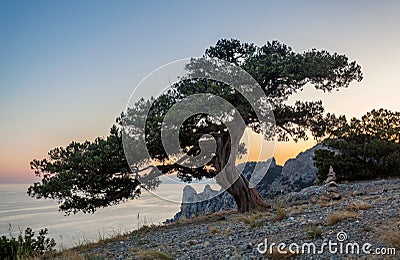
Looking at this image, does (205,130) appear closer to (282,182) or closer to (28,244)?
(28,244)

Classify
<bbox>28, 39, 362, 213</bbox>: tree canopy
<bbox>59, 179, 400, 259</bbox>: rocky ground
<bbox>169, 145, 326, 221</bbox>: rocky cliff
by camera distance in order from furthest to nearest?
<bbox>169, 145, 326, 221</bbox>: rocky cliff, <bbox>28, 39, 362, 213</bbox>: tree canopy, <bbox>59, 179, 400, 259</bbox>: rocky ground

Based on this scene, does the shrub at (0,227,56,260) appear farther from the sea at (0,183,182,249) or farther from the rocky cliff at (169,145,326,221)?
the rocky cliff at (169,145,326,221)

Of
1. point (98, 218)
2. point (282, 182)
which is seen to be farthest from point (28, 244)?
point (282, 182)

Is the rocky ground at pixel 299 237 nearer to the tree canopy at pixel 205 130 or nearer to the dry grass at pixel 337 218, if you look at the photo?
the dry grass at pixel 337 218

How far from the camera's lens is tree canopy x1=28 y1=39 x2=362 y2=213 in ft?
38.6

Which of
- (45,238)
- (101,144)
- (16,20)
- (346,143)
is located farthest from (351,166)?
(16,20)

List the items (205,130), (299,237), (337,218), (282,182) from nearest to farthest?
(299,237), (337,218), (205,130), (282,182)

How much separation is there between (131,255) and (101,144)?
213 inches

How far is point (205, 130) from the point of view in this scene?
41.0 ft

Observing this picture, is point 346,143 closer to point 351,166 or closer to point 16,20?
point 351,166

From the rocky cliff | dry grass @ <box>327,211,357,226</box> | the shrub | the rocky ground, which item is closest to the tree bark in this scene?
the rocky ground

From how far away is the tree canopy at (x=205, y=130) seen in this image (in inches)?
463

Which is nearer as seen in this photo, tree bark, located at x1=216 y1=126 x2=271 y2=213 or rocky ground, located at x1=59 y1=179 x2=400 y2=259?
rocky ground, located at x1=59 y1=179 x2=400 y2=259

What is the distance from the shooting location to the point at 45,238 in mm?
10477
